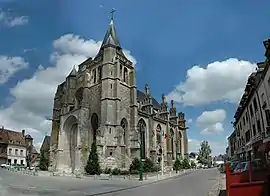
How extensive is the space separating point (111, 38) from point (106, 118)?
15.7 metres

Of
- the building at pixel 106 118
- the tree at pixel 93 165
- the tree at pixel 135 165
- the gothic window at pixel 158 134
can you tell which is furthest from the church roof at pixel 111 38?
the tree at pixel 135 165

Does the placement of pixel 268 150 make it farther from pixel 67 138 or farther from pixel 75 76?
pixel 75 76

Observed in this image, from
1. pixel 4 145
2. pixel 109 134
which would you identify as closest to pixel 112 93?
pixel 109 134

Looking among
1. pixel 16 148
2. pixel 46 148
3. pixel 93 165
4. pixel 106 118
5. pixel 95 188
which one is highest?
pixel 106 118

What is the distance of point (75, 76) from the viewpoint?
4662 cm

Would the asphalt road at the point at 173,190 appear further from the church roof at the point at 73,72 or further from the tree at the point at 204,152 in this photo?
the tree at the point at 204,152

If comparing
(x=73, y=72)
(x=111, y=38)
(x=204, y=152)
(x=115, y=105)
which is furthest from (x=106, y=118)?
(x=204, y=152)

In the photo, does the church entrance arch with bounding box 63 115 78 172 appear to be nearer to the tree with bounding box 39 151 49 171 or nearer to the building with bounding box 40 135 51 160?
the tree with bounding box 39 151 49 171

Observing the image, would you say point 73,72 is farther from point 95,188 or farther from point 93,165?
point 95,188

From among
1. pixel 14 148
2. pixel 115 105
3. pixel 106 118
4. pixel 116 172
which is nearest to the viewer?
pixel 116 172

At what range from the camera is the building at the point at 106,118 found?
3478 centimetres

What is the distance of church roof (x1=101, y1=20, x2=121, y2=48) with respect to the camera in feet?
138

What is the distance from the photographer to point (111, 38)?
4291 cm

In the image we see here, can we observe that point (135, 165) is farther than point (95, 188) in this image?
Yes
